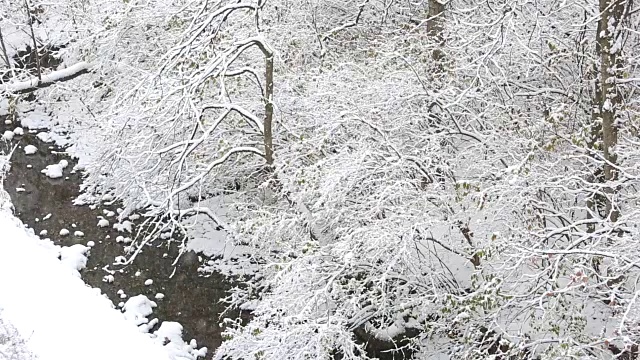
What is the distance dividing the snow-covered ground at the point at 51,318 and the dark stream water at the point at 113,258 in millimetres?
1108

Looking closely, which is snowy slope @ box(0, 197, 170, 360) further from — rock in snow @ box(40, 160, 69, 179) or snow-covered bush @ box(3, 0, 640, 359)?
rock in snow @ box(40, 160, 69, 179)

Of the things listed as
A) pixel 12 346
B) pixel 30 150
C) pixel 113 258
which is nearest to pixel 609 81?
pixel 12 346

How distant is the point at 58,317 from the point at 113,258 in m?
4.57

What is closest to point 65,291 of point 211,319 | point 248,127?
point 211,319

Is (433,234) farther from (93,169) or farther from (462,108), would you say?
(93,169)

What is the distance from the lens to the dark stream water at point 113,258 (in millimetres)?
9273

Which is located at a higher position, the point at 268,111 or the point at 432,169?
the point at 268,111

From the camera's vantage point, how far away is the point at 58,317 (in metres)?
6.00

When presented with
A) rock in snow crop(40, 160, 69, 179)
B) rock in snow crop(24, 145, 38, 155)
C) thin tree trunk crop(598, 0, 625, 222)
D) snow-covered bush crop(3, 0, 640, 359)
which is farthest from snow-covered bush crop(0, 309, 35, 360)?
rock in snow crop(24, 145, 38, 155)

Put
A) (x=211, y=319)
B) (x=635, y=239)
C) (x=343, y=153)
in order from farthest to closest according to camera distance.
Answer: (x=211, y=319), (x=343, y=153), (x=635, y=239)

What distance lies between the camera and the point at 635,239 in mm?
5340

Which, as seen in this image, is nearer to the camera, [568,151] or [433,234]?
[568,151]

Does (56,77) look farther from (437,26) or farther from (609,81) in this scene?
(609,81)

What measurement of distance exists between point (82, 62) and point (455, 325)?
11750 mm
